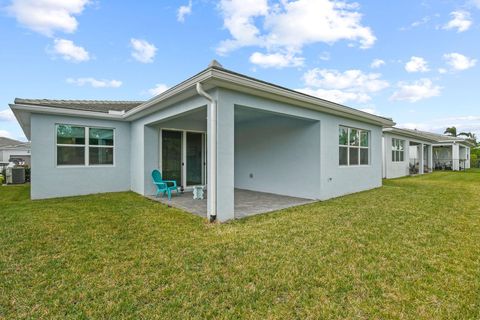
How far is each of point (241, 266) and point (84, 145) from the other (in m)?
7.99

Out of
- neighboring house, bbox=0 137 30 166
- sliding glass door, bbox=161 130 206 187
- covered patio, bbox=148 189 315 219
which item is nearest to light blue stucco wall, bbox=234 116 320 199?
covered patio, bbox=148 189 315 219

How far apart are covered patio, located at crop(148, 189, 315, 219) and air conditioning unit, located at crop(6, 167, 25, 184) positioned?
10404mm

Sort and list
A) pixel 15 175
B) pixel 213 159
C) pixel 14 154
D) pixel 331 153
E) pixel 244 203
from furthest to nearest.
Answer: pixel 14 154
pixel 15 175
pixel 331 153
pixel 244 203
pixel 213 159

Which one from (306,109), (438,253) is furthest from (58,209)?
(438,253)

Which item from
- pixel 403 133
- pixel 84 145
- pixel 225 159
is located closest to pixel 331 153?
pixel 225 159

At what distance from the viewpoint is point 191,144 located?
966 cm

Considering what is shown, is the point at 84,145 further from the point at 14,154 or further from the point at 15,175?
the point at 14,154

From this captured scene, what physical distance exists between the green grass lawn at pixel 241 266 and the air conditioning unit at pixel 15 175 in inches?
400

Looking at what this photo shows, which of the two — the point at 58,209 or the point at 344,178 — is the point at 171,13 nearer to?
the point at 58,209

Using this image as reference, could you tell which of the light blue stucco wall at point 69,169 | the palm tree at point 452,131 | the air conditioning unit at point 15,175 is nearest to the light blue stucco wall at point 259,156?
the light blue stucco wall at point 69,169

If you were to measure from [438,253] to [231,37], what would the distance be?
1136 centimetres

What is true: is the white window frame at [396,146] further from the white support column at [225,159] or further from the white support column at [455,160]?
the white support column at [225,159]

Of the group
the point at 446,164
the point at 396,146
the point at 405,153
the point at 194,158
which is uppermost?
the point at 396,146

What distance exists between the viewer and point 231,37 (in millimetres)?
11617
